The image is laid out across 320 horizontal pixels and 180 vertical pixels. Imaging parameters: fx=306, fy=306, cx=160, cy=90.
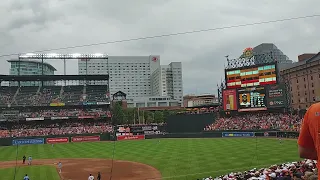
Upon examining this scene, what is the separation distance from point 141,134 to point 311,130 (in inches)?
2650

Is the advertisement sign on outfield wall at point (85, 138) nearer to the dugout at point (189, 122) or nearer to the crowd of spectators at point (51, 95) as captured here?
the dugout at point (189, 122)

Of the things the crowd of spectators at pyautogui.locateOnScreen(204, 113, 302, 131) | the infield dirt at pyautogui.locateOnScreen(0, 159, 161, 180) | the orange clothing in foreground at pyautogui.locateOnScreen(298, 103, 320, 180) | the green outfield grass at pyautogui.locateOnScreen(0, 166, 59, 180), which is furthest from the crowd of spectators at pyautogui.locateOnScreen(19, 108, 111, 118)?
the orange clothing in foreground at pyautogui.locateOnScreen(298, 103, 320, 180)

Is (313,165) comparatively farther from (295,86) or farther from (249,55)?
(295,86)

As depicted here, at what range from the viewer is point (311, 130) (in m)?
2.34

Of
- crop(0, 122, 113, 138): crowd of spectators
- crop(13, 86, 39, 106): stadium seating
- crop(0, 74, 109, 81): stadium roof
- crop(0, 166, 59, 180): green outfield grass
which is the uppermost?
crop(0, 74, 109, 81): stadium roof

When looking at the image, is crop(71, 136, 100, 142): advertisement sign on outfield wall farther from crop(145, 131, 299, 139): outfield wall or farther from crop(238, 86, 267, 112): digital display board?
crop(238, 86, 267, 112): digital display board

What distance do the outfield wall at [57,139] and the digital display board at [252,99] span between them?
29322 millimetres

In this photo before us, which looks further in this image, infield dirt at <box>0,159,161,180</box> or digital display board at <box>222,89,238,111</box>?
digital display board at <box>222,89,238,111</box>

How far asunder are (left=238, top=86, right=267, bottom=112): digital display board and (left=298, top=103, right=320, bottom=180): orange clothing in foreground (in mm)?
61651

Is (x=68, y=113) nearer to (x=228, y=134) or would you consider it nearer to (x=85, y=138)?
(x=85, y=138)

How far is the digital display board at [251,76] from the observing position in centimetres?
6094

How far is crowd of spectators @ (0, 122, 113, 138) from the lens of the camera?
65.8m

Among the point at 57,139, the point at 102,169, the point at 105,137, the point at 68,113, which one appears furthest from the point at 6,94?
the point at 102,169

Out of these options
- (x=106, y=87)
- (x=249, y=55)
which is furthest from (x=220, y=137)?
(x=106, y=87)
